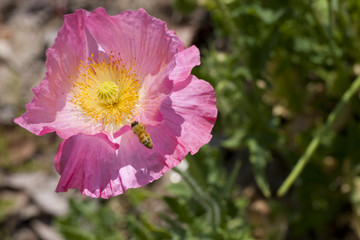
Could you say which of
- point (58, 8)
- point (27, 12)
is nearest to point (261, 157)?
point (58, 8)

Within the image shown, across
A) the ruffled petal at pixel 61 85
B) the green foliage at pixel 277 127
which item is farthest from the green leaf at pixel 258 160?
the ruffled petal at pixel 61 85

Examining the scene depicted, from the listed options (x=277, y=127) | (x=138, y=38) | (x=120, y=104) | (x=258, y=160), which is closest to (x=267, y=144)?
(x=277, y=127)

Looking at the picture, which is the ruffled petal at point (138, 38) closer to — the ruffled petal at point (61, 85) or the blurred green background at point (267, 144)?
the ruffled petal at point (61, 85)

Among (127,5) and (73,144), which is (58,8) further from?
(73,144)

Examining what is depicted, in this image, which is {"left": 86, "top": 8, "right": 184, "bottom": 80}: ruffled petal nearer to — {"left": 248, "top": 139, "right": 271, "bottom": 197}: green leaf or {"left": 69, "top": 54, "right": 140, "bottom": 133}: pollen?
{"left": 69, "top": 54, "right": 140, "bottom": 133}: pollen

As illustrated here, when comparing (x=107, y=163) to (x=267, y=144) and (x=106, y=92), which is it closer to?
(x=106, y=92)

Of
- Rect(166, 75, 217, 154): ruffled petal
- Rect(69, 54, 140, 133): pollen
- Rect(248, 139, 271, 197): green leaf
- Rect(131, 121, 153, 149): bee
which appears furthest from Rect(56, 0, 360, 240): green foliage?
Rect(131, 121, 153, 149): bee

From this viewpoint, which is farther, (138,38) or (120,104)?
(120,104)
